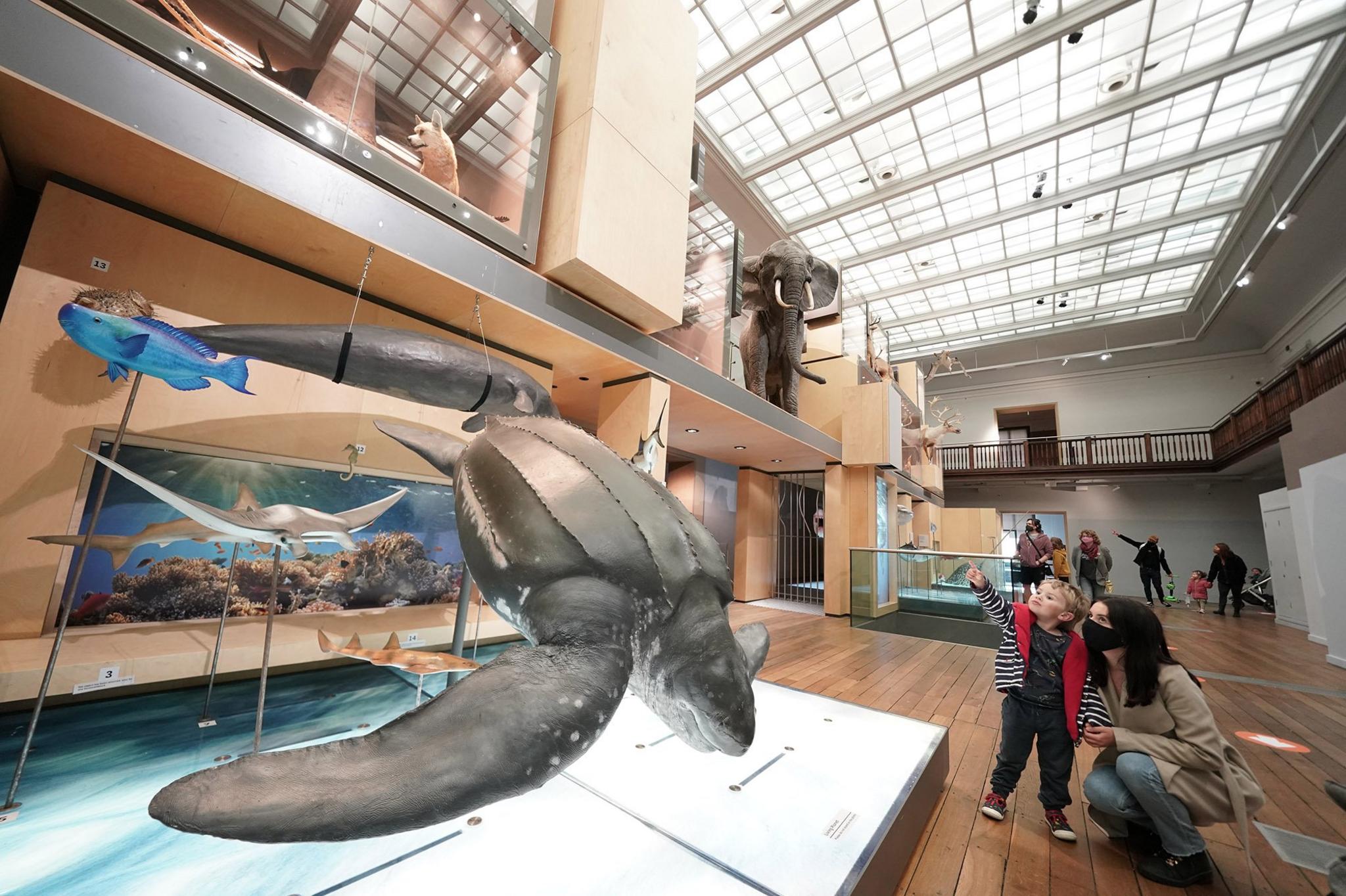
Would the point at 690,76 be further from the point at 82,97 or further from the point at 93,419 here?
the point at 93,419

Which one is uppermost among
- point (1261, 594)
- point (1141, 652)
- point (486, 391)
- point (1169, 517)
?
point (1169, 517)

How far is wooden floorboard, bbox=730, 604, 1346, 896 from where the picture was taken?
193 cm

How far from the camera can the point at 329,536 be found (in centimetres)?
169

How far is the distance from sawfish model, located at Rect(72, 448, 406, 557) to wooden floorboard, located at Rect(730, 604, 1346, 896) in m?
2.42

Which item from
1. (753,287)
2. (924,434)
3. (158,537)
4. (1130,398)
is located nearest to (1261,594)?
(1130,398)

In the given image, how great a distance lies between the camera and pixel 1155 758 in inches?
76.5

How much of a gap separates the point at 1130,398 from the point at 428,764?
22.5m

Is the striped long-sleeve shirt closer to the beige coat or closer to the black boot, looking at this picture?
the beige coat

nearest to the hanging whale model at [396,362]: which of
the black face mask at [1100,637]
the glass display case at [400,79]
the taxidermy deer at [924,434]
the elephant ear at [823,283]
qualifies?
the glass display case at [400,79]

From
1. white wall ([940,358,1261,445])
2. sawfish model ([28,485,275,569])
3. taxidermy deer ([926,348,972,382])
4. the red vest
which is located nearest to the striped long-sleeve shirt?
the red vest

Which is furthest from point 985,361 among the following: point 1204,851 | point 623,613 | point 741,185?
point 623,613

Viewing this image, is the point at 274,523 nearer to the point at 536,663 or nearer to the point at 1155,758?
the point at 536,663

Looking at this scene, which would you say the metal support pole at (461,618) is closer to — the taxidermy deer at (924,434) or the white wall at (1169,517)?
the taxidermy deer at (924,434)

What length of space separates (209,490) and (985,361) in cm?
2097
